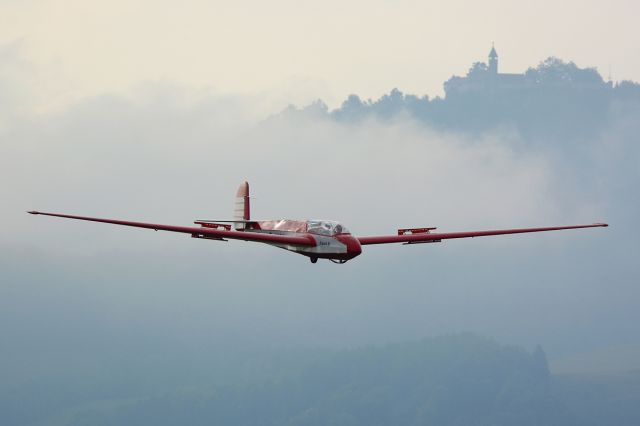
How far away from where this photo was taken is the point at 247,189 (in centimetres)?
10356

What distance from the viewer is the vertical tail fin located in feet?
336

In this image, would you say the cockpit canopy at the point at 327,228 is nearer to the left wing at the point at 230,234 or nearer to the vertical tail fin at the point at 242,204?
Answer: the left wing at the point at 230,234

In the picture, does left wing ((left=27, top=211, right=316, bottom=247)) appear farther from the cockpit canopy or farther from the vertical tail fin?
the vertical tail fin

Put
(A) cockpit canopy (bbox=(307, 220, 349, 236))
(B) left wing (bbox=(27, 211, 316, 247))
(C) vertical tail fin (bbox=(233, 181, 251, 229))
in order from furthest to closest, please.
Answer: (C) vertical tail fin (bbox=(233, 181, 251, 229))
(A) cockpit canopy (bbox=(307, 220, 349, 236))
(B) left wing (bbox=(27, 211, 316, 247))

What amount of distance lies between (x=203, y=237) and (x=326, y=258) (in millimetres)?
10937

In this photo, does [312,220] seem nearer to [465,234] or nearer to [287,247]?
[287,247]

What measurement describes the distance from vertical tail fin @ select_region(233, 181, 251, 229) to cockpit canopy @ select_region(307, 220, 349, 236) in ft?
59.1

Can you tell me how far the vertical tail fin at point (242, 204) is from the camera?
10250 centimetres

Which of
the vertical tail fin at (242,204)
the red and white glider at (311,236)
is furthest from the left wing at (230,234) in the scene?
the vertical tail fin at (242,204)

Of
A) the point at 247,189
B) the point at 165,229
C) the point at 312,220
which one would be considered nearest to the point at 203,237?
the point at 165,229

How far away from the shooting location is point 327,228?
3344 inches

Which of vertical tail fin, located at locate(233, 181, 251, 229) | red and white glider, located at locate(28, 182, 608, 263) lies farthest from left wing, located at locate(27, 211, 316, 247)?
vertical tail fin, located at locate(233, 181, 251, 229)

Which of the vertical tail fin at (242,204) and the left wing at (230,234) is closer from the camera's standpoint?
the left wing at (230,234)

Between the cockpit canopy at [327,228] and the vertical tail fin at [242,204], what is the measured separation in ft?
59.1
